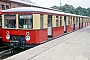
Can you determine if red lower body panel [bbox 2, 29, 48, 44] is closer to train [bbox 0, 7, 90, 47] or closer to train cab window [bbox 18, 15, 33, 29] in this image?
train [bbox 0, 7, 90, 47]

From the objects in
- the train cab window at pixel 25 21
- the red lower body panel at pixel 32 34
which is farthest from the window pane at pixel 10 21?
the train cab window at pixel 25 21

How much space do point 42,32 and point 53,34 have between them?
2.89m

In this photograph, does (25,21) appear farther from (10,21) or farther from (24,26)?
(10,21)

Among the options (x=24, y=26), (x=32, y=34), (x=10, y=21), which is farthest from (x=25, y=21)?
(x=10, y=21)

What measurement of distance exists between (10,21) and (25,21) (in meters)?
1.15

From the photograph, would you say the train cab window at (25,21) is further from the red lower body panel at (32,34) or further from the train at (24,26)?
the red lower body panel at (32,34)

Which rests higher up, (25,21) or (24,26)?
(25,21)

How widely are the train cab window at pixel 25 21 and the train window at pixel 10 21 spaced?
0.45m

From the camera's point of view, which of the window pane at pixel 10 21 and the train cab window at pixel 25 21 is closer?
the train cab window at pixel 25 21

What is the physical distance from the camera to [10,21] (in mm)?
11812

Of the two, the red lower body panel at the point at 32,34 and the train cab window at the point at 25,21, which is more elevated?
the train cab window at the point at 25,21

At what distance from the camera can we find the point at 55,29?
15.1 metres

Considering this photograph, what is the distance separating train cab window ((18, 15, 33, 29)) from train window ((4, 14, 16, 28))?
0.45m

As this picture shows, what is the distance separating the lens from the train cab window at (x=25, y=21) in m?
11.2
